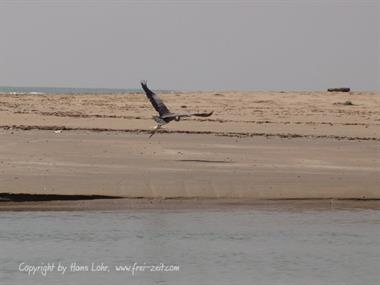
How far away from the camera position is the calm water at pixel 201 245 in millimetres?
9359

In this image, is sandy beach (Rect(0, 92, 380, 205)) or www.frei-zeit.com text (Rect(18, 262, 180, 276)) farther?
sandy beach (Rect(0, 92, 380, 205))

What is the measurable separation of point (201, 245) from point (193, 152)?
221 inches

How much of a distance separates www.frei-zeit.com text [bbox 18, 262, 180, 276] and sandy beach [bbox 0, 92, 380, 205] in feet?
9.46

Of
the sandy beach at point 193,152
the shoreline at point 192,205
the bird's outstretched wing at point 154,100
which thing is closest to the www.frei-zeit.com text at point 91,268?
the shoreline at point 192,205

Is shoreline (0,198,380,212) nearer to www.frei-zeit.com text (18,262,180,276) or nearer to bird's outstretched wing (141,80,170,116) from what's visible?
www.frei-zeit.com text (18,262,180,276)

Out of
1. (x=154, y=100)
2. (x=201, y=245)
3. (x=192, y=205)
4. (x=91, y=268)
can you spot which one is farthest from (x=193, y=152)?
(x=91, y=268)

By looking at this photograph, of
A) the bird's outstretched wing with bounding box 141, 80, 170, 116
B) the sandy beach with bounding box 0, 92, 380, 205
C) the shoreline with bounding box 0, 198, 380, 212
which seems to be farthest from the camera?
the bird's outstretched wing with bounding box 141, 80, 170, 116

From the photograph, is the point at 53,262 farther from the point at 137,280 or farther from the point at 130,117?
the point at 130,117

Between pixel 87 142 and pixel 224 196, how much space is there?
4895 mm

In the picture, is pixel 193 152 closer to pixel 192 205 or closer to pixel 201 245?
pixel 192 205

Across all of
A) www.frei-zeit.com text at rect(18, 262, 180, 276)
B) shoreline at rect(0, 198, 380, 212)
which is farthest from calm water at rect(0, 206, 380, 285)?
shoreline at rect(0, 198, 380, 212)

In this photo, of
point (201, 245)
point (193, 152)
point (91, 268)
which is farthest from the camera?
point (193, 152)

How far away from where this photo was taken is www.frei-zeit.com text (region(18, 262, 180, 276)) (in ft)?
30.7

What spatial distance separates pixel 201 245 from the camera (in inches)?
420
